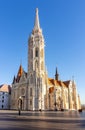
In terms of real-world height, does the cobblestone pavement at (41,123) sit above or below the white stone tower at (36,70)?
below

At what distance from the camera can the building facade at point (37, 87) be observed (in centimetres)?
9319

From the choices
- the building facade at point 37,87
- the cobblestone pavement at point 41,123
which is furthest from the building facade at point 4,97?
the cobblestone pavement at point 41,123

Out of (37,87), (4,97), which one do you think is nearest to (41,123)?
(37,87)

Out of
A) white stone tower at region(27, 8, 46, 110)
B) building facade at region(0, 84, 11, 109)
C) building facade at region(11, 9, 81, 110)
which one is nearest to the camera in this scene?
white stone tower at region(27, 8, 46, 110)

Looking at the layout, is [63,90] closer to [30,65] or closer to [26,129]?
[30,65]

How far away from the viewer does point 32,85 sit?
309ft

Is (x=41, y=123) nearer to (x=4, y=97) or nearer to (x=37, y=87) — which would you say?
(x=37, y=87)

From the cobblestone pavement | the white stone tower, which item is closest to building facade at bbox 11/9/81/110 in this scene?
the white stone tower

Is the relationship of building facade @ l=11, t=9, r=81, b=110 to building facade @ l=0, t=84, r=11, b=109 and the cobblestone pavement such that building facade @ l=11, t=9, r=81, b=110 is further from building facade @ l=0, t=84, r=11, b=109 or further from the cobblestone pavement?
the cobblestone pavement

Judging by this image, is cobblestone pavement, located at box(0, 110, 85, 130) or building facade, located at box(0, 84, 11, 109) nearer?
cobblestone pavement, located at box(0, 110, 85, 130)

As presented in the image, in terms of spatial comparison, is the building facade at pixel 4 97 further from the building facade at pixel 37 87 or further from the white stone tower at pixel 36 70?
the white stone tower at pixel 36 70

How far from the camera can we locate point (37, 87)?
9344cm

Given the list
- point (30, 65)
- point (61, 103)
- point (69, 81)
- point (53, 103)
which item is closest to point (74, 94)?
point (69, 81)

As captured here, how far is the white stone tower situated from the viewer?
92.4 meters
